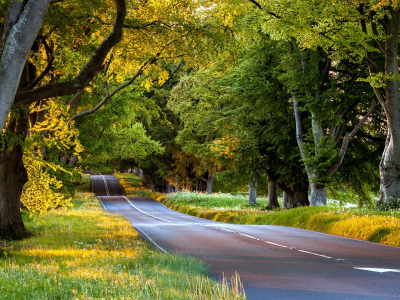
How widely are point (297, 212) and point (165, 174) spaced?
3686 centimetres

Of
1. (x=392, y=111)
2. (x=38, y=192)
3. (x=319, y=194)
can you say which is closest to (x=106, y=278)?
(x=38, y=192)

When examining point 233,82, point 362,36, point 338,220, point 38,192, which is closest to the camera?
point 38,192

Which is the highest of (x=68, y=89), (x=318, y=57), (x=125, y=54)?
(x=318, y=57)

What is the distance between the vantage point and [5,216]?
46.2 ft

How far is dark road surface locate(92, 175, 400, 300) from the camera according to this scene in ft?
22.4

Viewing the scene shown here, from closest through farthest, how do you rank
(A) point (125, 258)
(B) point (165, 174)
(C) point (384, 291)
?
(C) point (384, 291), (A) point (125, 258), (B) point (165, 174)

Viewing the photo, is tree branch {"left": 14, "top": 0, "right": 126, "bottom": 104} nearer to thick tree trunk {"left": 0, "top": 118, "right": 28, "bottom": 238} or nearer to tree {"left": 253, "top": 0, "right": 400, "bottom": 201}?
thick tree trunk {"left": 0, "top": 118, "right": 28, "bottom": 238}

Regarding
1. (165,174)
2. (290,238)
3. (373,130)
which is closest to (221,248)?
(290,238)

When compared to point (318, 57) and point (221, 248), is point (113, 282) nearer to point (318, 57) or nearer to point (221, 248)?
point (221, 248)

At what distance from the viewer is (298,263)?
9.45 m

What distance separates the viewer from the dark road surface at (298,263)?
22.4 feet

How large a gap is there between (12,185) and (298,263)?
9.85 meters

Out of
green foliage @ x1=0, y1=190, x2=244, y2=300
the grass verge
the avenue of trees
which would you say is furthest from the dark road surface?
the avenue of trees

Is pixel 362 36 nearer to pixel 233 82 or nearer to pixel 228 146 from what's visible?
pixel 233 82
